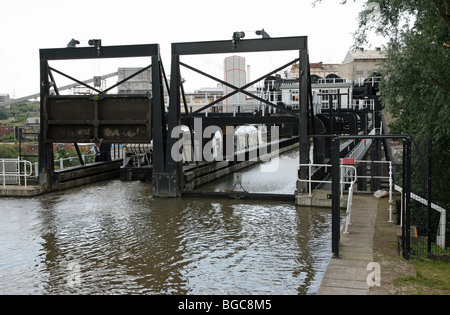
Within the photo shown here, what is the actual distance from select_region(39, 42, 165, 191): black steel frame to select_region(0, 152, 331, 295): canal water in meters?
1.65

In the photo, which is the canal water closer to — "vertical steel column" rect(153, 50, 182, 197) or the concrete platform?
the concrete platform

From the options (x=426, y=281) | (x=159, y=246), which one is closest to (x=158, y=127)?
(x=159, y=246)

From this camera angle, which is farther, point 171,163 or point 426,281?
point 171,163

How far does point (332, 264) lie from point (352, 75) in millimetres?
81204

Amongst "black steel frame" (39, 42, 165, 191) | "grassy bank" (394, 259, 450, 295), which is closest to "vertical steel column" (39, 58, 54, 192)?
"black steel frame" (39, 42, 165, 191)

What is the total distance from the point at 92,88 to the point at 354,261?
12971 mm

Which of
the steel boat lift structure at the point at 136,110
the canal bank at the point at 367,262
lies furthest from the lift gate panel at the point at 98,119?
the canal bank at the point at 367,262

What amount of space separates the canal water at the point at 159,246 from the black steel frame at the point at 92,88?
1.65 m

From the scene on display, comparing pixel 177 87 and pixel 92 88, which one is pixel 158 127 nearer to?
pixel 177 87

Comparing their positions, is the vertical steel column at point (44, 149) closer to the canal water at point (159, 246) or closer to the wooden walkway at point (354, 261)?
the canal water at point (159, 246)

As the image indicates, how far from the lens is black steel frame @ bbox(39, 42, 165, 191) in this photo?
1730 cm

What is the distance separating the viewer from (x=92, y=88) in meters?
18.0

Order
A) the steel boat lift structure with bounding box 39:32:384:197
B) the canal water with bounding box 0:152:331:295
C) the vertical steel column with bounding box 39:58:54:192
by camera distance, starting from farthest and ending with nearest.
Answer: the vertical steel column with bounding box 39:58:54:192, the steel boat lift structure with bounding box 39:32:384:197, the canal water with bounding box 0:152:331:295
